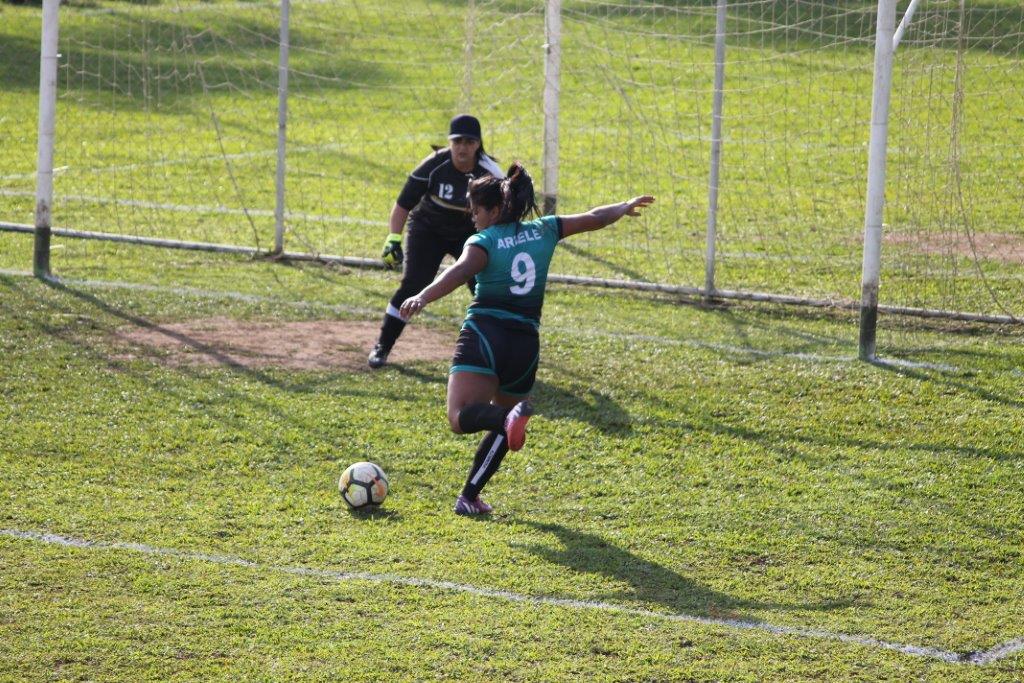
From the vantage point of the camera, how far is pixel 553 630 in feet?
19.3

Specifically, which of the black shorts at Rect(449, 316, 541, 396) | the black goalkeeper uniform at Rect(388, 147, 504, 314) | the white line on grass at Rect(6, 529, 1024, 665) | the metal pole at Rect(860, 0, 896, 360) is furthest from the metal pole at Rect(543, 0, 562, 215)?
the white line on grass at Rect(6, 529, 1024, 665)

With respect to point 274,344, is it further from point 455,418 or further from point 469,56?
point 469,56

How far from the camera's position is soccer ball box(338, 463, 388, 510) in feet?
23.8

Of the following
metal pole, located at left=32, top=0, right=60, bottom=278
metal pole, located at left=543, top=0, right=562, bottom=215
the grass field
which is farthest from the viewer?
metal pole, located at left=543, top=0, right=562, bottom=215

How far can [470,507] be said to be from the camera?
24.0 feet

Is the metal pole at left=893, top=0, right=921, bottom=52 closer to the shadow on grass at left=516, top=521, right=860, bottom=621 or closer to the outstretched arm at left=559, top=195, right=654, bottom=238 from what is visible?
the outstretched arm at left=559, top=195, right=654, bottom=238

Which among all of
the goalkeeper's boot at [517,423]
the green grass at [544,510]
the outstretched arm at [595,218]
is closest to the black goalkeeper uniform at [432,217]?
the green grass at [544,510]

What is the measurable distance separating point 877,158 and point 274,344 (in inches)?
197

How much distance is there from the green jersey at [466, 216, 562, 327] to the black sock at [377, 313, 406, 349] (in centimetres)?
288

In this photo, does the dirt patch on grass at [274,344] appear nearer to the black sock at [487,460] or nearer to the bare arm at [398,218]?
the bare arm at [398,218]

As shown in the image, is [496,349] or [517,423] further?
[496,349]

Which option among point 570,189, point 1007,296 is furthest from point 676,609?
point 570,189

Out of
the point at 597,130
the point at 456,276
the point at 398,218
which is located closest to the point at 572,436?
the point at 456,276

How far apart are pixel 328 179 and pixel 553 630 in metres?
13.1
